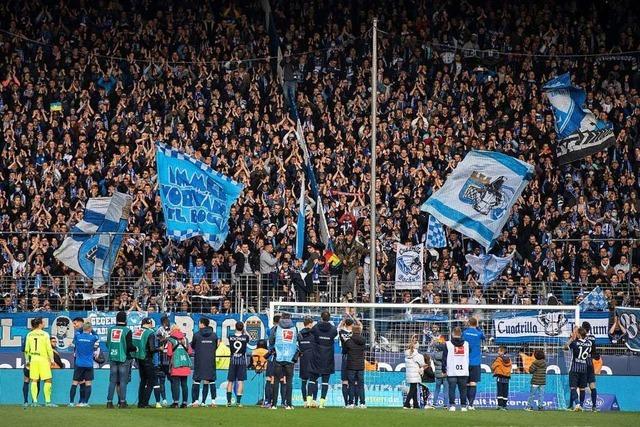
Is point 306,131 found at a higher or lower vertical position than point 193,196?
higher

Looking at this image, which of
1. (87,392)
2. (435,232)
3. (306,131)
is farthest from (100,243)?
(435,232)

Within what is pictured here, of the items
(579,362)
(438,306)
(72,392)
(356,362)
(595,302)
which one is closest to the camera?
(72,392)

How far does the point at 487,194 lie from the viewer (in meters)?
40.3

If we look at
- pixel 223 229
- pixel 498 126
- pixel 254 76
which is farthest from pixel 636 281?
pixel 254 76

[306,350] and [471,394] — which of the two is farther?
[471,394]

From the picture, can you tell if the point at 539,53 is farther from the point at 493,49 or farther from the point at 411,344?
the point at 411,344

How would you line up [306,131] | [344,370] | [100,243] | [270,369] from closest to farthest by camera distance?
[270,369]
[344,370]
[100,243]
[306,131]

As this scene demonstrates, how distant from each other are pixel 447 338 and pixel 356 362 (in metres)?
3.67

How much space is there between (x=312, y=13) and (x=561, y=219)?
12816 millimetres

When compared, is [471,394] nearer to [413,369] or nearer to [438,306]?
[413,369]

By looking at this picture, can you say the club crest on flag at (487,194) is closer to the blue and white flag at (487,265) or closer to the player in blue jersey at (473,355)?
the blue and white flag at (487,265)

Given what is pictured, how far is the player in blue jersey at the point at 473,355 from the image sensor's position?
3234cm

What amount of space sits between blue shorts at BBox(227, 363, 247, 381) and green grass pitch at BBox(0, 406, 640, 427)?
0.85 meters

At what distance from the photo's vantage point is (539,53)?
47594 mm
